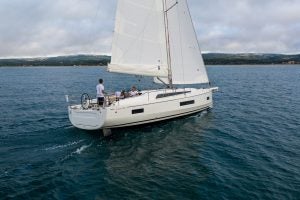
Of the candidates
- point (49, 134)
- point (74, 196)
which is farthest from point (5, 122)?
point (74, 196)

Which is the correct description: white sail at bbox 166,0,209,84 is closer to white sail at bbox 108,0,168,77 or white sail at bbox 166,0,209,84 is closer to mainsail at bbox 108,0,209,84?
mainsail at bbox 108,0,209,84

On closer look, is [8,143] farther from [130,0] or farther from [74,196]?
[130,0]

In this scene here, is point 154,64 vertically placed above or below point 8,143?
above

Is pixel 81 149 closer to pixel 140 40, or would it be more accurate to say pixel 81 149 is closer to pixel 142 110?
pixel 142 110

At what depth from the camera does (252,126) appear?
2759 cm

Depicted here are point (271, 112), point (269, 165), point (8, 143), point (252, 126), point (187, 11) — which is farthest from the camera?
point (271, 112)

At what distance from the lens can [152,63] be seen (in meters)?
27.8

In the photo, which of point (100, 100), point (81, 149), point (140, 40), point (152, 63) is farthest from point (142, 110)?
point (81, 149)

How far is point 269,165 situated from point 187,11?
51.7 ft

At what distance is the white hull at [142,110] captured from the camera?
2328 centimetres

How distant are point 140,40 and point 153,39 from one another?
1.09 metres

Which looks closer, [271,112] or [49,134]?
[49,134]

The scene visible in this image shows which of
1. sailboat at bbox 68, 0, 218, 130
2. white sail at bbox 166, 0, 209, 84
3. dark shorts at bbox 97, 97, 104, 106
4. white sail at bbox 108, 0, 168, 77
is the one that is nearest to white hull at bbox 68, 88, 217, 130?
sailboat at bbox 68, 0, 218, 130

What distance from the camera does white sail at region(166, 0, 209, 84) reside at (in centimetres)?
2905
